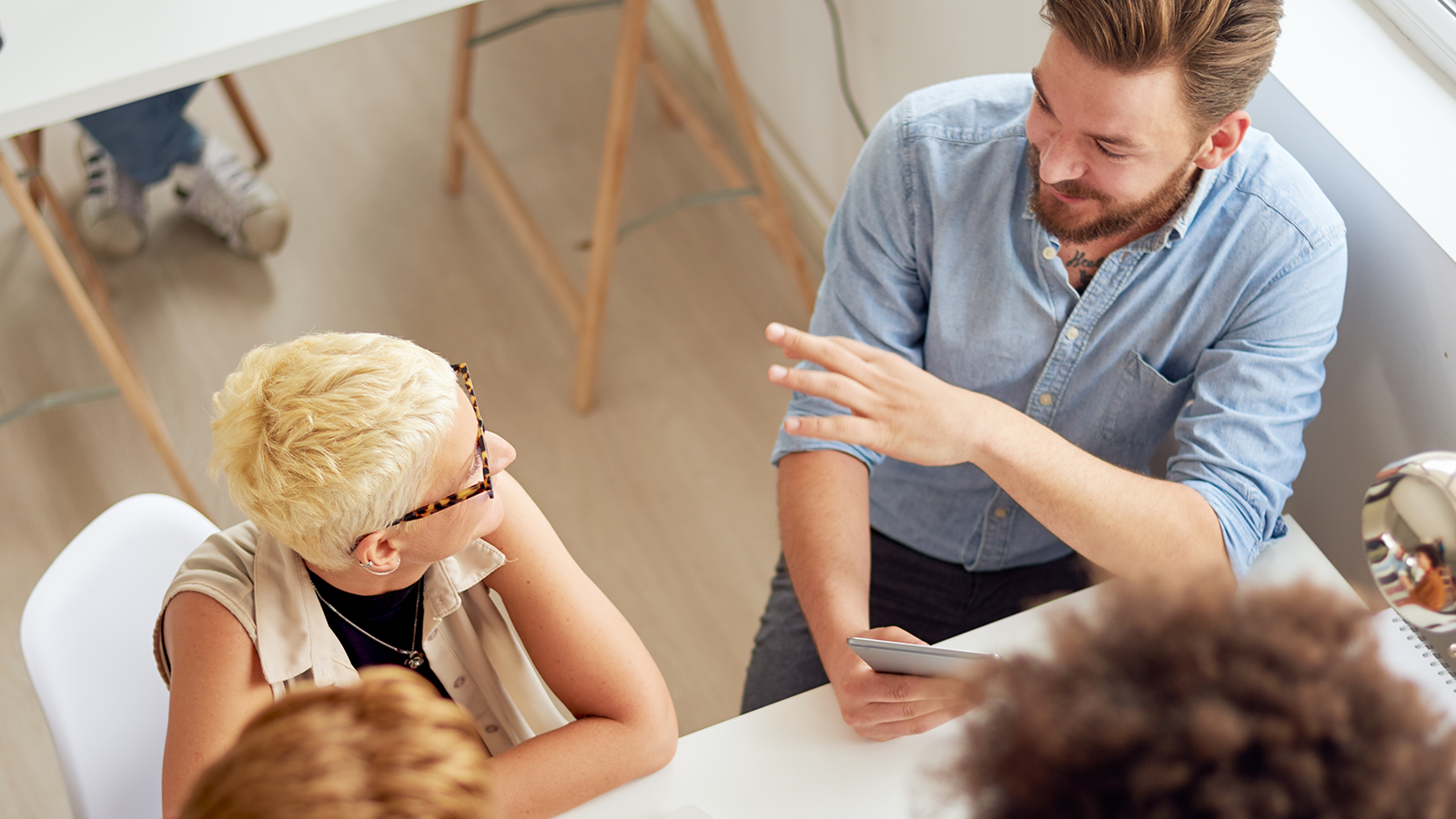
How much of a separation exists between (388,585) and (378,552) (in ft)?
0.40

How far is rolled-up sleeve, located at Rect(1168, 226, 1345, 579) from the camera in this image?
4.04 ft

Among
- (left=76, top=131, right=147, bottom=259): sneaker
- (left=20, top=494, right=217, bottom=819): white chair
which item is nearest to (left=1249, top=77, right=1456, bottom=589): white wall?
(left=20, top=494, right=217, bottom=819): white chair

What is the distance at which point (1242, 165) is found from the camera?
1250 mm

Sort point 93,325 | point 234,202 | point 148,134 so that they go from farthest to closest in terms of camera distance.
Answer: point 234,202
point 148,134
point 93,325

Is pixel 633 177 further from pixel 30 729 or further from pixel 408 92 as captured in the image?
pixel 30 729

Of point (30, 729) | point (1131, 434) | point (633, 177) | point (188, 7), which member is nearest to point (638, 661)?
point (1131, 434)

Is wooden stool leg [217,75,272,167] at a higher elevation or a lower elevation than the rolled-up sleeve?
higher

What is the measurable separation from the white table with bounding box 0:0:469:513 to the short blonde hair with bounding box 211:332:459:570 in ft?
2.50

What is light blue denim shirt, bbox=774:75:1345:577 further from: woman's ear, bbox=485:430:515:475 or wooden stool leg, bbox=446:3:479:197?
wooden stool leg, bbox=446:3:479:197

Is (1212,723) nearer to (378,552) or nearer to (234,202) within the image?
(378,552)

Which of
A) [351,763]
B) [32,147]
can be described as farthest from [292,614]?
[32,147]

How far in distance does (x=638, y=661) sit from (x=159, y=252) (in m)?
2.04

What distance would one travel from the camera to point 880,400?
1145 mm

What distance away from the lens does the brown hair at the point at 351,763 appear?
2.33 ft
